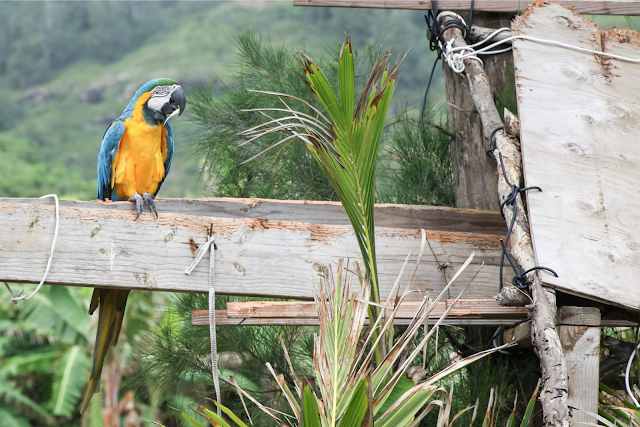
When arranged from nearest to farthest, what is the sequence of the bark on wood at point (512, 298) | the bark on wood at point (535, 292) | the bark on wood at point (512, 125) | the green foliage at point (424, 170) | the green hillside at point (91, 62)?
the bark on wood at point (535, 292) < the bark on wood at point (512, 298) < the bark on wood at point (512, 125) < the green foliage at point (424, 170) < the green hillside at point (91, 62)

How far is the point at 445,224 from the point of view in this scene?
2.06m

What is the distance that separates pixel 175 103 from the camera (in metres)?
2.53

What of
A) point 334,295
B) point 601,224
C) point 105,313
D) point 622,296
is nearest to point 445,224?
point 601,224

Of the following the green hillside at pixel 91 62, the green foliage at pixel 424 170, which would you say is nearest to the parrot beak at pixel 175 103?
the green foliage at pixel 424 170

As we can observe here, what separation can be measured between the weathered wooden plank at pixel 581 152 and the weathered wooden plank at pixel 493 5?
0.20 metres

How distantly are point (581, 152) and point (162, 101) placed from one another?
1.73 meters

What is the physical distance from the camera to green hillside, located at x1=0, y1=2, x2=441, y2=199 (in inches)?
808

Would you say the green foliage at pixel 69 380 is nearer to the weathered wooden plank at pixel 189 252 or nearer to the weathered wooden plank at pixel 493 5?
Answer: the weathered wooden plank at pixel 189 252

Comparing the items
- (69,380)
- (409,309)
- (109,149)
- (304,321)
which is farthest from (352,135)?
(69,380)

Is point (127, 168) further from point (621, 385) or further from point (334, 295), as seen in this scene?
point (621, 385)

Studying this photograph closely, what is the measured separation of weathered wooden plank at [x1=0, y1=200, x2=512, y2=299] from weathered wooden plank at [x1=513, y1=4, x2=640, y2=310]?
37 centimetres

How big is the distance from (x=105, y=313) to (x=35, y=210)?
55cm

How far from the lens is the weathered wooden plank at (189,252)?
1610 mm

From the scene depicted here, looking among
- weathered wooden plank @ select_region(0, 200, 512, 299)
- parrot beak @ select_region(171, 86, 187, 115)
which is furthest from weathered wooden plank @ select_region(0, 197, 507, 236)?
parrot beak @ select_region(171, 86, 187, 115)
